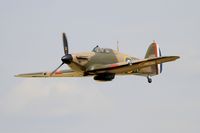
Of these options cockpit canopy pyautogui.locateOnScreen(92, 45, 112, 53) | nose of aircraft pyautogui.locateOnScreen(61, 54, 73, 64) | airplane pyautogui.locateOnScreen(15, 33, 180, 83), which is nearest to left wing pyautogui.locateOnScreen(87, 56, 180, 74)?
airplane pyautogui.locateOnScreen(15, 33, 180, 83)

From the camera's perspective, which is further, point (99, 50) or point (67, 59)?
point (99, 50)

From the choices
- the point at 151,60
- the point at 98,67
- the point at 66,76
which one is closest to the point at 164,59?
the point at 151,60

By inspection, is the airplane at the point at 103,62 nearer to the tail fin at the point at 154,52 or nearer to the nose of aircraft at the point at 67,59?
the nose of aircraft at the point at 67,59

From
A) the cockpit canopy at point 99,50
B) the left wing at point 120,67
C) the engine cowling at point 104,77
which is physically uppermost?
the cockpit canopy at point 99,50

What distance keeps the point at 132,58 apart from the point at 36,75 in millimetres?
7652

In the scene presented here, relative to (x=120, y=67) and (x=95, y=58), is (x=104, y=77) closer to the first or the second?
(x=120, y=67)

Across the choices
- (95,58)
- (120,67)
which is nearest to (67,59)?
(95,58)

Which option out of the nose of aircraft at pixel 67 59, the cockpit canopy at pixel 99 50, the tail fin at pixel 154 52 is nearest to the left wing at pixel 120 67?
the cockpit canopy at pixel 99 50

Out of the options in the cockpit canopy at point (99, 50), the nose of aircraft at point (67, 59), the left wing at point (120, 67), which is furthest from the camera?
the cockpit canopy at point (99, 50)

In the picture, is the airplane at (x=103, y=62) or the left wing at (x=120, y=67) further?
the left wing at (x=120, y=67)

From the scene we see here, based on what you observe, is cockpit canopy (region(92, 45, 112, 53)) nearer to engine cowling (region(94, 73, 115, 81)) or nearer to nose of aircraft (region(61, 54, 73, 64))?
engine cowling (region(94, 73, 115, 81))

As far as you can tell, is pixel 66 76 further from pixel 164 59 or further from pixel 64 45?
pixel 164 59

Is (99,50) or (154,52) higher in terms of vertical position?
(99,50)

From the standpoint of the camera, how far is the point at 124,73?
1719 inches
